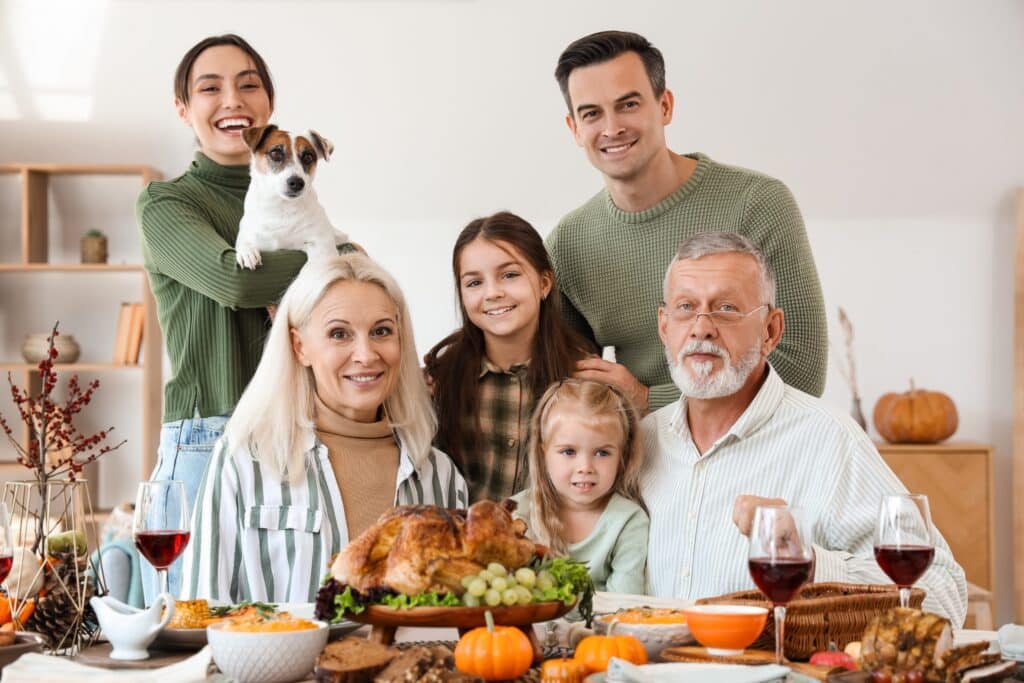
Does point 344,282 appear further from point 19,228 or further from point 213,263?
point 19,228

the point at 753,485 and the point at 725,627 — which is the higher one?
the point at 753,485

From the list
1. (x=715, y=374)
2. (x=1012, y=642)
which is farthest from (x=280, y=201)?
(x=1012, y=642)

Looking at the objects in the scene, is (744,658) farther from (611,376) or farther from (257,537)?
(611,376)

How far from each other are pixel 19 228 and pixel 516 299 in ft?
15.0

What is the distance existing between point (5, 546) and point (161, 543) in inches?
8.6

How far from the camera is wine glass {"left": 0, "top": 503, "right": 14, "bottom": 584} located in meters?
1.73

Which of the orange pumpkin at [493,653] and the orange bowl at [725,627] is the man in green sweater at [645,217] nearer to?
the orange bowl at [725,627]

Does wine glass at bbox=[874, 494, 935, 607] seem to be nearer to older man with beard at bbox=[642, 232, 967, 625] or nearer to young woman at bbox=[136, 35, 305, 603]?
older man with beard at bbox=[642, 232, 967, 625]

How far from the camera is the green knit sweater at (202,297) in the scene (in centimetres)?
301

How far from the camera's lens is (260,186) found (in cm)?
320

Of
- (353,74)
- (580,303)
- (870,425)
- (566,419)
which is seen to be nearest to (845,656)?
(566,419)

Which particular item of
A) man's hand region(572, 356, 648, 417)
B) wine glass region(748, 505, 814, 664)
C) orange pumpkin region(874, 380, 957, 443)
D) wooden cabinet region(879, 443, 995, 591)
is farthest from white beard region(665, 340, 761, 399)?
orange pumpkin region(874, 380, 957, 443)

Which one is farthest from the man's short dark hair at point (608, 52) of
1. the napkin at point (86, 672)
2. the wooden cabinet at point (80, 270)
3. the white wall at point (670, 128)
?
the wooden cabinet at point (80, 270)

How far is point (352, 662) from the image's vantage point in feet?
5.10
